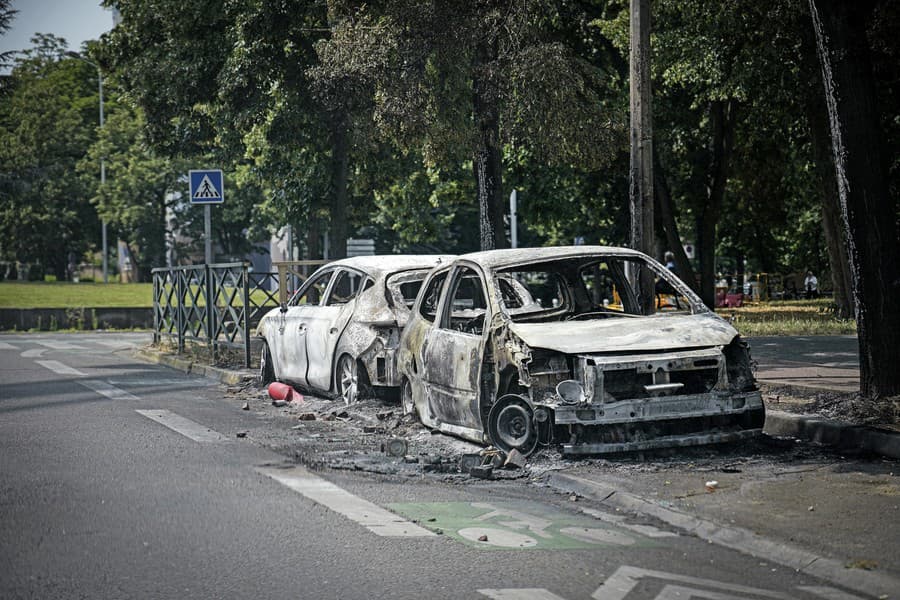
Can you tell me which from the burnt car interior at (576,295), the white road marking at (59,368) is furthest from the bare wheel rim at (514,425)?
the white road marking at (59,368)

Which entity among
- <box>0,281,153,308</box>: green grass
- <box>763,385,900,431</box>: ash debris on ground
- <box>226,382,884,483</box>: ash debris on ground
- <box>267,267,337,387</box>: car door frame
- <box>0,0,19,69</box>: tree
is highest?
<box>0,0,19,69</box>: tree

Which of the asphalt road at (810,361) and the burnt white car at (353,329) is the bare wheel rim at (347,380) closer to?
the burnt white car at (353,329)

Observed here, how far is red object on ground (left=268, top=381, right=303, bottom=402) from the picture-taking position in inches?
543

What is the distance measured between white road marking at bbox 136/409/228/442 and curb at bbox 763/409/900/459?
4.94 m

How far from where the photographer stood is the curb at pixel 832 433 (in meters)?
9.21

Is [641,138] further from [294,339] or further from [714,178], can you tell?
[714,178]

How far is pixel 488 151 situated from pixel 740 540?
11.0m

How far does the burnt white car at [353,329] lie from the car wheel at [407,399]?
85 centimetres

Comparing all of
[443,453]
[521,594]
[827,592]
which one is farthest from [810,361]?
[521,594]

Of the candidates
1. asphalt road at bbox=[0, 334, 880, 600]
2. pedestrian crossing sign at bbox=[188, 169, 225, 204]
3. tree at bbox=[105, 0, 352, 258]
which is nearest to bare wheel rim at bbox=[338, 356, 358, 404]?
asphalt road at bbox=[0, 334, 880, 600]

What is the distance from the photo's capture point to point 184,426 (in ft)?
38.1

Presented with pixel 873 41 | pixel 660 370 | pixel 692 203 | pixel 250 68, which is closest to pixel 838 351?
pixel 873 41

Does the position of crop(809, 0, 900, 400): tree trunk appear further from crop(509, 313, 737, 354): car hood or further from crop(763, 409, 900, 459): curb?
crop(509, 313, 737, 354): car hood

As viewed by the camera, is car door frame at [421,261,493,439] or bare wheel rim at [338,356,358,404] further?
bare wheel rim at [338,356,358,404]
